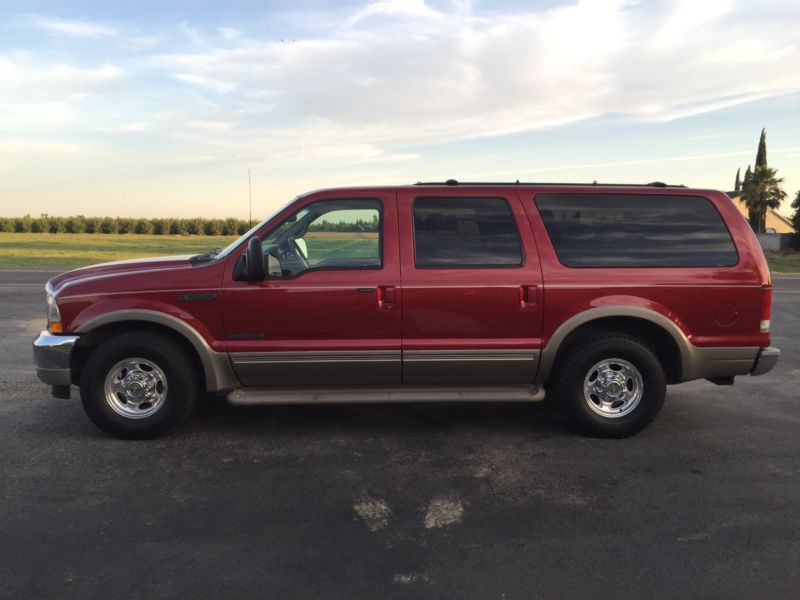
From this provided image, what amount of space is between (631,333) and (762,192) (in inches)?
2302

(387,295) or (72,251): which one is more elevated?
(72,251)

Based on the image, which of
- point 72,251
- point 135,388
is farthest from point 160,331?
point 72,251

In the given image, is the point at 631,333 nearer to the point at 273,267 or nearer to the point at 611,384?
the point at 611,384

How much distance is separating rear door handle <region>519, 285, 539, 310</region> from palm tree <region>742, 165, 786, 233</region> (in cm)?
5762

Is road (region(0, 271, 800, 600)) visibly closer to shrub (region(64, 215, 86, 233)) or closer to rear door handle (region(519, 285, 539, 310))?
rear door handle (region(519, 285, 539, 310))

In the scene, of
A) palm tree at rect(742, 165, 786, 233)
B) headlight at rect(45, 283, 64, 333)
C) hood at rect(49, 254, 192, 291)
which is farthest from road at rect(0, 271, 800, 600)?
Result: palm tree at rect(742, 165, 786, 233)

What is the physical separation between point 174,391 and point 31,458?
1.02 m

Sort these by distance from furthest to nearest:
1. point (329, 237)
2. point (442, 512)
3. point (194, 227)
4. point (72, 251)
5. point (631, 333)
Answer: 1. point (194, 227)
2. point (72, 251)
3. point (631, 333)
4. point (329, 237)
5. point (442, 512)

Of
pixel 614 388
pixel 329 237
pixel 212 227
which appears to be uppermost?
pixel 212 227

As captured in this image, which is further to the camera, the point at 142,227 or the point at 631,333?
the point at 142,227

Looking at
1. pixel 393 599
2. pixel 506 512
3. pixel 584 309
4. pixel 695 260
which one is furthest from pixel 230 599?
pixel 695 260

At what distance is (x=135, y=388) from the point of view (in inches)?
188

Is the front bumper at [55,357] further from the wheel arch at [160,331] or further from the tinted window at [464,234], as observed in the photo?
the tinted window at [464,234]

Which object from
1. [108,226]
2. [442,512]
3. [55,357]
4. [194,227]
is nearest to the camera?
[442,512]
